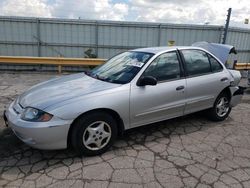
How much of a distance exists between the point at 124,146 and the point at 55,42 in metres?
9.38

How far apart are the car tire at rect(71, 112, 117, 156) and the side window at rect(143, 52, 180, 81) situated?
991 mm

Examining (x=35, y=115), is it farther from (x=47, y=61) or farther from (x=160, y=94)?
(x=47, y=61)

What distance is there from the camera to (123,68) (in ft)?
13.0

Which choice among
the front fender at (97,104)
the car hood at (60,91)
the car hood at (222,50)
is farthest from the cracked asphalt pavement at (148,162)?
the car hood at (222,50)

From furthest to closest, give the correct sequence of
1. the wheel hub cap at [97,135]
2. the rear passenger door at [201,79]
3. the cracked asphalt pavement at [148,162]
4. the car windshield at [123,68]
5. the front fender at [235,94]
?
the front fender at [235,94], the rear passenger door at [201,79], the car windshield at [123,68], the wheel hub cap at [97,135], the cracked asphalt pavement at [148,162]

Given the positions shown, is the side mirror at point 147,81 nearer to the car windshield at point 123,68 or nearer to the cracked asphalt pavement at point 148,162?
the car windshield at point 123,68

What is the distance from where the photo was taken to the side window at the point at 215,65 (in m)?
4.63

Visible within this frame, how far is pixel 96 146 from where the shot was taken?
135 inches

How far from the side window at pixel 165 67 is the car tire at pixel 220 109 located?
127 centimetres

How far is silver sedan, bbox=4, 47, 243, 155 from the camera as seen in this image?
3111mm

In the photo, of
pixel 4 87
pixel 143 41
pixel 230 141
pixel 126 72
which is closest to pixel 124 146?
pixel 126 72

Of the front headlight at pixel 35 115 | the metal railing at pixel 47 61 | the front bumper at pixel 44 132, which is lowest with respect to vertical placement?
the metal railing at pixel 47 61

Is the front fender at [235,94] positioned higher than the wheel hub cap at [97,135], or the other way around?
the front fender at [235,94]

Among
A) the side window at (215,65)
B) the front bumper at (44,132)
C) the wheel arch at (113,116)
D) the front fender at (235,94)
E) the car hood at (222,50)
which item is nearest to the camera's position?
the front bumper at (44,132)
